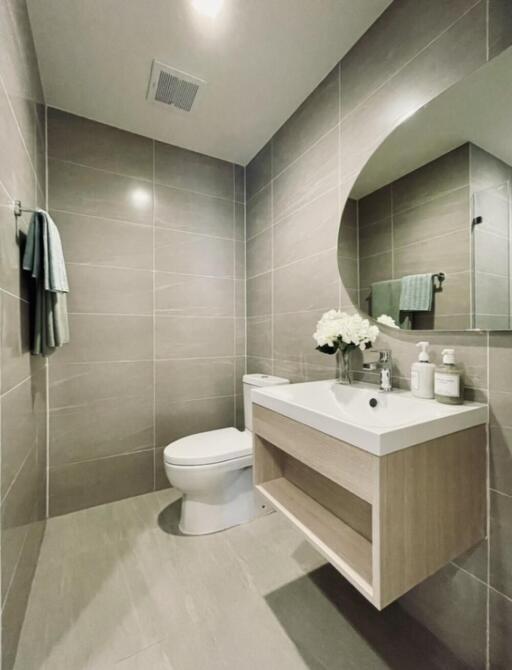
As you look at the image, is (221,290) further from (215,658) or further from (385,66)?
(215,658)

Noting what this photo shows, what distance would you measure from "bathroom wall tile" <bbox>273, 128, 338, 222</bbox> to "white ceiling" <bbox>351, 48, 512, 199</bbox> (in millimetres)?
305

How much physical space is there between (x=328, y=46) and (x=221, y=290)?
145 cm

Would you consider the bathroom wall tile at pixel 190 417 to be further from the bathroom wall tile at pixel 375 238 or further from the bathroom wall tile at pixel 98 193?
the bathroom wall tile at pixel 375 238

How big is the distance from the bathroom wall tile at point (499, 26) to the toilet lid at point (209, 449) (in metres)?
1.81

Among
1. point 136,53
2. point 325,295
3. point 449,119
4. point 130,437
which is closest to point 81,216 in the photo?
point 136,53

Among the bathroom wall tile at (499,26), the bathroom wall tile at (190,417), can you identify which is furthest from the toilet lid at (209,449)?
the bathroom wall tile at (499,26)

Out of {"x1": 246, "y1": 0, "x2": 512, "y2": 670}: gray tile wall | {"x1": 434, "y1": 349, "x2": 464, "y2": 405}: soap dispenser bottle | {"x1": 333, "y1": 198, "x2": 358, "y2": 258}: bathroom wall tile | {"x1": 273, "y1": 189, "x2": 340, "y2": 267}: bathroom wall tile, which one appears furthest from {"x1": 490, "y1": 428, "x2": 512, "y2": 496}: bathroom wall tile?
{"x1": 273, "y1": 189, "x2": 340, "y2": 267}: bathroom wall tile

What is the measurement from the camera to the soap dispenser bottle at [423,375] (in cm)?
101

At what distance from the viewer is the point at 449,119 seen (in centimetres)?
99

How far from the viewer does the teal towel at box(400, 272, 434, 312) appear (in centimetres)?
107

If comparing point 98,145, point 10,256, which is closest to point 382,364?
point 10,256

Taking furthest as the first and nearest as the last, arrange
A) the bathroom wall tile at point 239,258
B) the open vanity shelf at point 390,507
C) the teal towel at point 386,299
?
the bathroom wall tile at point 239,258
the teal towel at point 386,299
the open vanity shelf at point 390,507

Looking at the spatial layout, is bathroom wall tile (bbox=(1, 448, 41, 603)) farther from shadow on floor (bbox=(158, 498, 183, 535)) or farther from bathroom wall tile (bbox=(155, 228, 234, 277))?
bathroom wall tile (bbox=(155, 228, 234, 277))

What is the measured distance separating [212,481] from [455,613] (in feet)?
3.47
